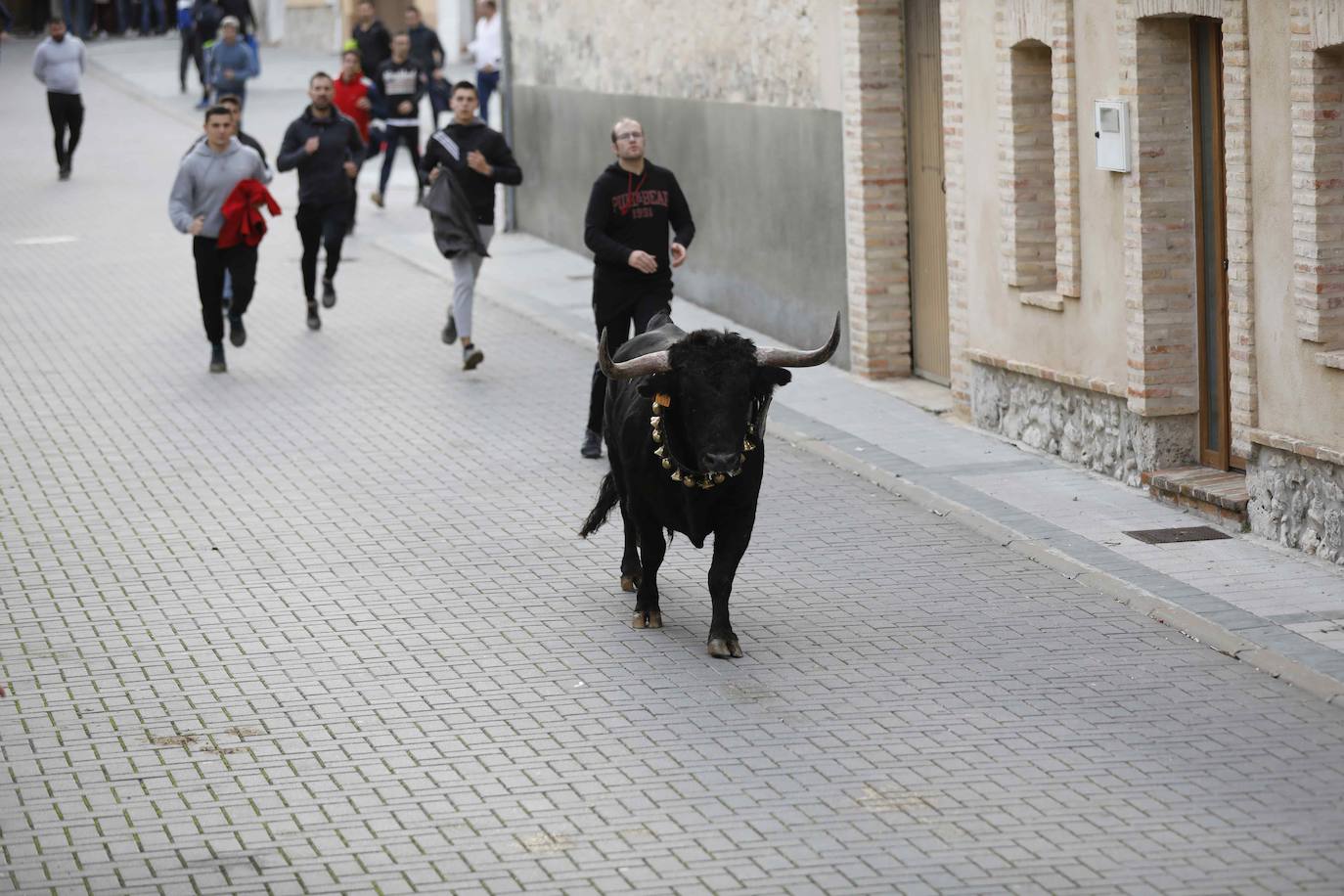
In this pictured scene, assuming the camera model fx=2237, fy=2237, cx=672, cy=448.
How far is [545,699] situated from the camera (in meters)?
9.54

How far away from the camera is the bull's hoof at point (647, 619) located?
35.1ft

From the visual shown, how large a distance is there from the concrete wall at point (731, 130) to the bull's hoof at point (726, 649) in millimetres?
7689

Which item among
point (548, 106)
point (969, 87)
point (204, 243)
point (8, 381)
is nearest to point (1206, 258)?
point (969, 87)

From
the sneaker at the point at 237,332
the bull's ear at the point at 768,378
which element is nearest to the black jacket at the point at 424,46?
the sneaker at the point at 237,332

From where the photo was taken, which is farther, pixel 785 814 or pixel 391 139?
pixel 391 139

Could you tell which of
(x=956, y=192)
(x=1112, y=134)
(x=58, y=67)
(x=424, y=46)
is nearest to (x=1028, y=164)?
(x=956, y=192)

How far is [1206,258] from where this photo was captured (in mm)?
12992

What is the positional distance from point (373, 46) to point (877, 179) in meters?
16.1

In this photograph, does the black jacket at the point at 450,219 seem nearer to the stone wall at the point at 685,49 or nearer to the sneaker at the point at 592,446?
the stone wall at the point at 685,49

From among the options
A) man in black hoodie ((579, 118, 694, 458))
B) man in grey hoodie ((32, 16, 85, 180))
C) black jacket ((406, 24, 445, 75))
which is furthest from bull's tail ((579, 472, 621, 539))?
man in grey hoodie ((32, 16, 85, 180))

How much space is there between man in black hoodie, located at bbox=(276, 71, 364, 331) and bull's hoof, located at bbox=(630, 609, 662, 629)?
9.91 meters

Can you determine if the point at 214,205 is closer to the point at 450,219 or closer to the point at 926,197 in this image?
the point at 450,219

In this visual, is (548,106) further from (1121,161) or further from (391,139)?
(1121,161)

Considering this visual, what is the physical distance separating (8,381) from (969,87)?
798 cm
